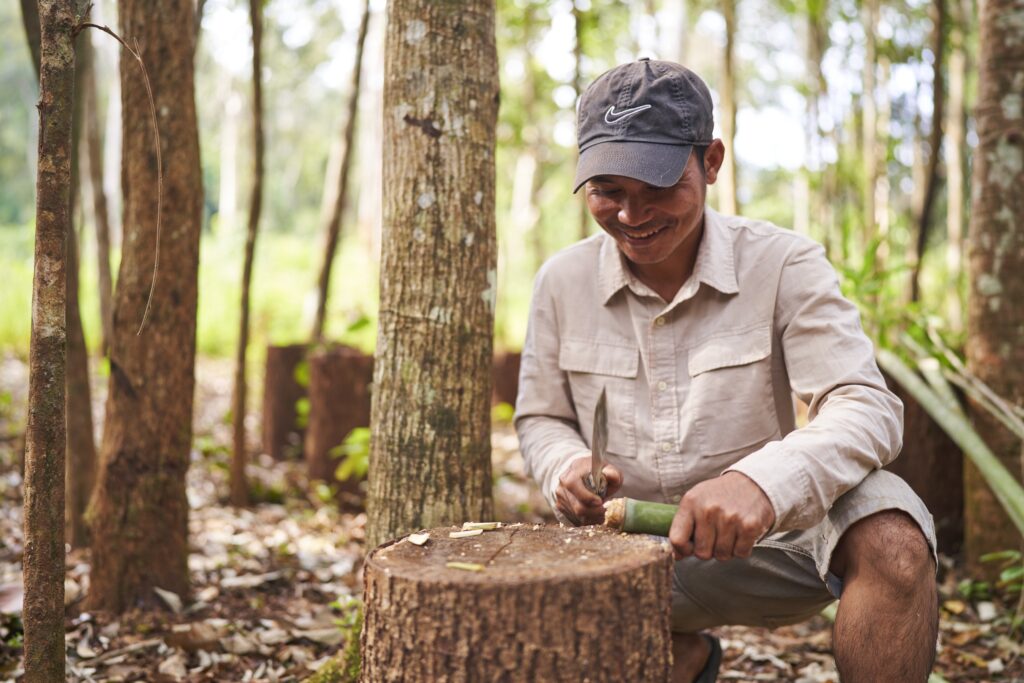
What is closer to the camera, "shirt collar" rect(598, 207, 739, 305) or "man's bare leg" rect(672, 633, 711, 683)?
"shirt collar" rect(598, 207, 739, 305)

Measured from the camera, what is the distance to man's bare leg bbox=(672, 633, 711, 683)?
2564 mm

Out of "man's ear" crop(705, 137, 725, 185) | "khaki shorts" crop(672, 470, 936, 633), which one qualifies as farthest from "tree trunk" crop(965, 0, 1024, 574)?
"man's ear" crop(705, 137, 725, 185)

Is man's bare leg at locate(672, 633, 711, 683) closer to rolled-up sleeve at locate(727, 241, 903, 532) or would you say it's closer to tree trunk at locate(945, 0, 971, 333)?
rolled-up sleeve at locate(727, 241, 903, 532)

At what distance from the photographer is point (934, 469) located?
14.1 ft

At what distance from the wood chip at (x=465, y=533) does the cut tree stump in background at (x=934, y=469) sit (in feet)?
9.30

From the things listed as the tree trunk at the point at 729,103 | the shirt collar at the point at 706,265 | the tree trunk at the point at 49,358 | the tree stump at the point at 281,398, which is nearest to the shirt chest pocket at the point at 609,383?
the shirt collar at the point at 706,265

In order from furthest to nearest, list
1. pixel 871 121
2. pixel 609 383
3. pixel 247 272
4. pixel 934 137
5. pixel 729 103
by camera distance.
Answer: pixel 871 121 → pixel 729 103 → pixel 934 137 → pixel 247 272 → pixel 609 383

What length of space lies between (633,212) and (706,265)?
28cm

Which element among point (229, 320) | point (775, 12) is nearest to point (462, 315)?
point (229, 320)

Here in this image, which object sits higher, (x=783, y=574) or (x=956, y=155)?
(x=956, y=155)

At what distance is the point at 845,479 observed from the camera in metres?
2.05

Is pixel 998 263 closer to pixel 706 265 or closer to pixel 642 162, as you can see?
pixel 706 265

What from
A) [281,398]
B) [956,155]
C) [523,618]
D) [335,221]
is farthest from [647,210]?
[956,155]

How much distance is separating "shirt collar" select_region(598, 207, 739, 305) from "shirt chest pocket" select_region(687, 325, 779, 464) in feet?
0.50
